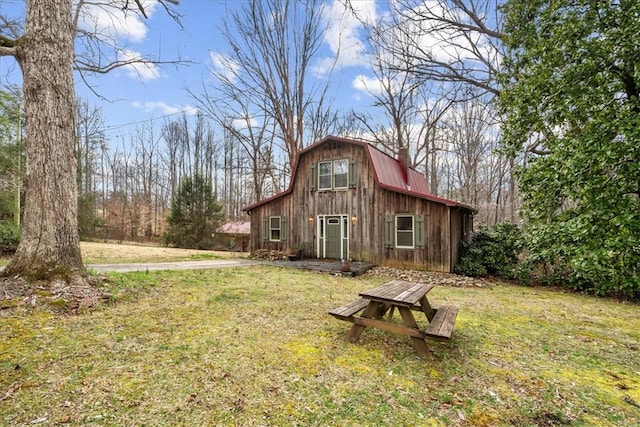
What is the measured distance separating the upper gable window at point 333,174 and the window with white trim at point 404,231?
271 cm

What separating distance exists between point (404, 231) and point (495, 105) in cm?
543

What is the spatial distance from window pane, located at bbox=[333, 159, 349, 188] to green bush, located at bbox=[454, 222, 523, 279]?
5.42m

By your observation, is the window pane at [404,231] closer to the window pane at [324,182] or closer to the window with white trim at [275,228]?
the window pane at [324,182]

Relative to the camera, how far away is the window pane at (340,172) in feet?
40.1

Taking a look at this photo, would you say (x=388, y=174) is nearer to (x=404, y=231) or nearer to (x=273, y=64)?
(x=404, y=231)

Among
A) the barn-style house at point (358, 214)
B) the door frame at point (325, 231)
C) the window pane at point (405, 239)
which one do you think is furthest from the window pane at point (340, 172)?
the window pane at point (405, 239)

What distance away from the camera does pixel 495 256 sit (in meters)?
10.2

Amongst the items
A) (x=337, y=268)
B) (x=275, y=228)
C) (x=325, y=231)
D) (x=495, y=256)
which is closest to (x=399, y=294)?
(x=337, y=268)

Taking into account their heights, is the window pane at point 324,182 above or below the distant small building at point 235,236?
above

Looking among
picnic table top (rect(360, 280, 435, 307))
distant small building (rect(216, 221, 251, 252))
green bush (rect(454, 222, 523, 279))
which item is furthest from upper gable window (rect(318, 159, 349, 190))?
distant small building (rect(216, 221, 251, 252))

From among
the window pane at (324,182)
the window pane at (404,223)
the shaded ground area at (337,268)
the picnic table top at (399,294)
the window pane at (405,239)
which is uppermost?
the window pane at (324,182)

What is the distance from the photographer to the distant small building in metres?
22.8

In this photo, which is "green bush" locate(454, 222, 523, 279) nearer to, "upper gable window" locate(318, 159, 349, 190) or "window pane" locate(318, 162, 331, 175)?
"upper gable window" locate(318, 159, 349, 190)

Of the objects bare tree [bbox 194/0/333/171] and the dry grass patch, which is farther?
bare tree [bbox 194/0/333/171]
